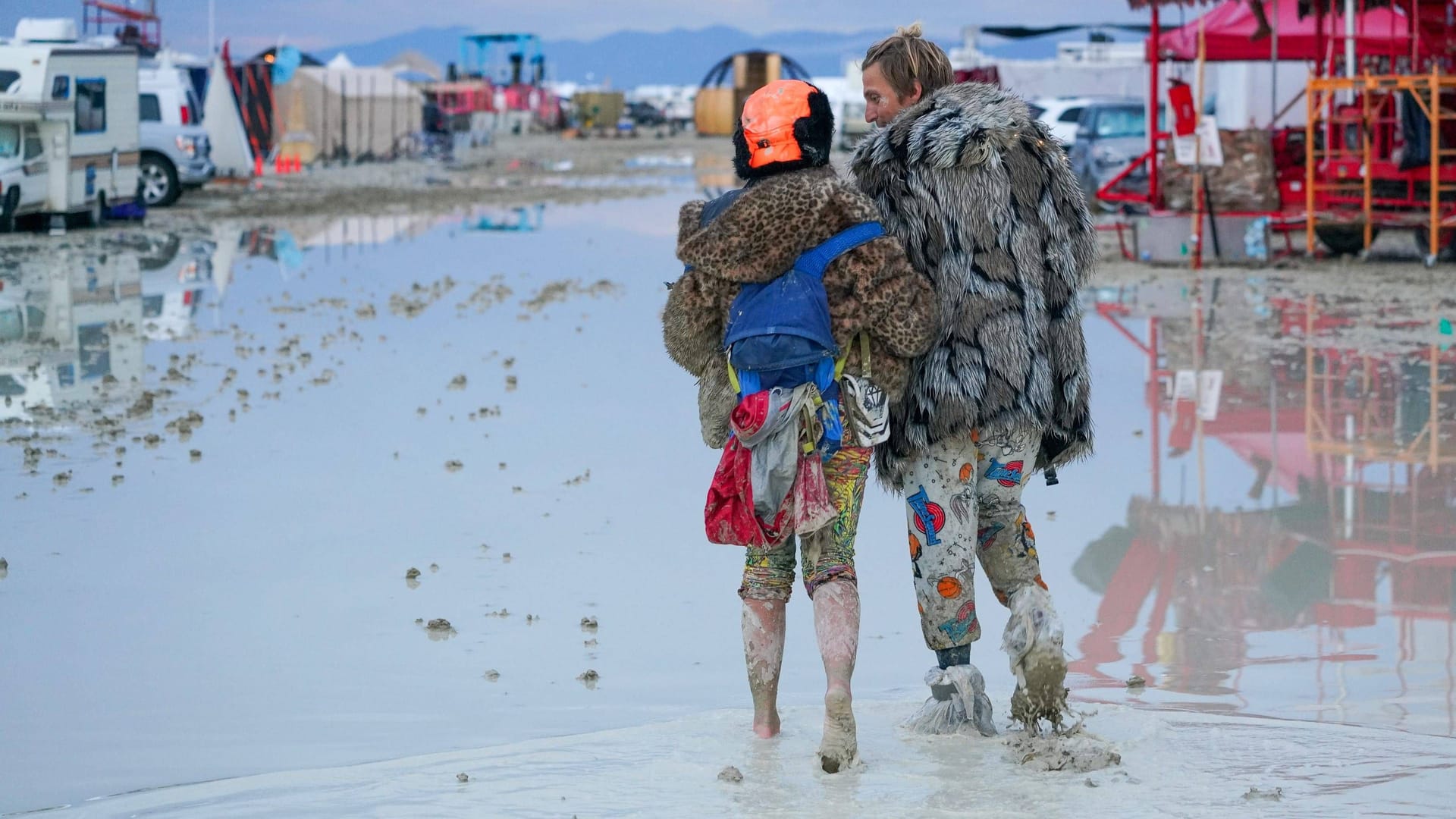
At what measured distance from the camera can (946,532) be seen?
414cm

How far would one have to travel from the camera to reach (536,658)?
16.8 feet

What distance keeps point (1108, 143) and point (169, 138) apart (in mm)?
13694

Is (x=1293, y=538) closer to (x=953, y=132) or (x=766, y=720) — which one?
(x=766, y=720)

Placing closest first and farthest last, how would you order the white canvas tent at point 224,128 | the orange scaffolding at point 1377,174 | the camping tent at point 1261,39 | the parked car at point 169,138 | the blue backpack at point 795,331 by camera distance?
the blue backpack at point 795,331
the orange scaffolding at point 1377,174
the camping tent at point 1261,39
the parked car at point 169,138
the white canvas tent at point 224,128

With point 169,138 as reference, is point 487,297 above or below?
below

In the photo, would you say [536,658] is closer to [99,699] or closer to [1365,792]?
[99,699]

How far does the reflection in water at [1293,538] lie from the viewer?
483cm

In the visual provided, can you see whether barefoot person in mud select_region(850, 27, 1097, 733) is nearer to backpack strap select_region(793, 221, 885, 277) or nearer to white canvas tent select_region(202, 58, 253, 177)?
backpack strap select_region(793, 221, 885, 277)

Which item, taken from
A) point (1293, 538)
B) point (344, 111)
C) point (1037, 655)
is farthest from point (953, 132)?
point (344, 111)

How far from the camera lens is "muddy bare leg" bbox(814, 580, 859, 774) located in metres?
3.99

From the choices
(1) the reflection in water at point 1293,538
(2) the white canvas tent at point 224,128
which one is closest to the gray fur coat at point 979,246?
(1) the reflection in water at point 1293,538

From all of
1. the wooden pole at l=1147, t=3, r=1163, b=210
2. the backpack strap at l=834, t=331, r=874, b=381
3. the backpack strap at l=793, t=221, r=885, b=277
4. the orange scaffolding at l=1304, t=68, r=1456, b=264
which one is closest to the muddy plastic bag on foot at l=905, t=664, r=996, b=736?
the backpack strap at l=834, t=331, r=874, b=381

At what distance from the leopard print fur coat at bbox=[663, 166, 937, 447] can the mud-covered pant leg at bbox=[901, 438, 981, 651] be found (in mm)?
197

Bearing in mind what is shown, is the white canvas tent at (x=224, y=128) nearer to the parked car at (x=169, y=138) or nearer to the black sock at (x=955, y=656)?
the parked car at (x=169, y=138)
